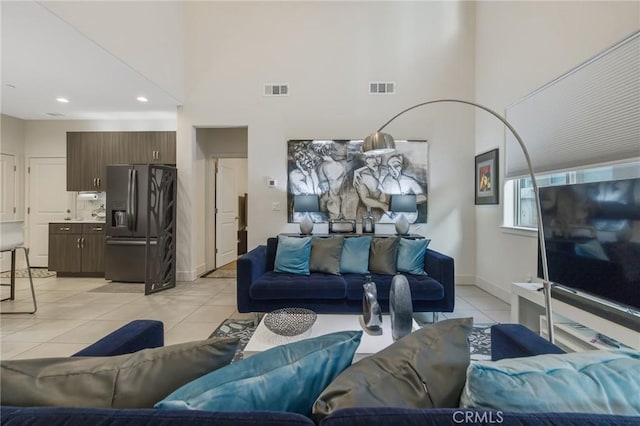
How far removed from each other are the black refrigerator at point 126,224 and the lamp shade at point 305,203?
2294 mm

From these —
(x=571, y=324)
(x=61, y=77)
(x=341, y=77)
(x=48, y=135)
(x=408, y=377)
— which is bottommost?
(x=571, y=324)

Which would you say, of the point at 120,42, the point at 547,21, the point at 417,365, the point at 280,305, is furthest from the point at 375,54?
the point at 417,365

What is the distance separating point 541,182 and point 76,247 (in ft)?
22.2

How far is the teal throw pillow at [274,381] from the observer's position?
68 cm

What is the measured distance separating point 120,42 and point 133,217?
2425 mm

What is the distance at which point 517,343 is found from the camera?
1.26 m

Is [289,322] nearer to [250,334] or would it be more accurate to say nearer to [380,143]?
[250,334]

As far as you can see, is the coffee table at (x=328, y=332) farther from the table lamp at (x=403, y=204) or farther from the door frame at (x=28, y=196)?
the door frame at (x=28, y=196)

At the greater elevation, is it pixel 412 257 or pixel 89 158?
pixel 89 158

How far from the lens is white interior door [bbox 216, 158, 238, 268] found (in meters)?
5.77

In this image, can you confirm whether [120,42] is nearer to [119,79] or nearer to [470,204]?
[119,79]

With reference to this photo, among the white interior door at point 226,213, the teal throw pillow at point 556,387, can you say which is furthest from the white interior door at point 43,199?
the teal throw pillow at point 556,387

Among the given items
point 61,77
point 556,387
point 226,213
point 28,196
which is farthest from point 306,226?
point 28,196

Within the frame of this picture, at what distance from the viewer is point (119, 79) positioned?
12.7 feet
